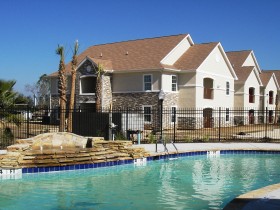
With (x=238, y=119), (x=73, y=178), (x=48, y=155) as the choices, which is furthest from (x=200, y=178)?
(x=238, y=119)

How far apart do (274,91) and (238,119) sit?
11024mm

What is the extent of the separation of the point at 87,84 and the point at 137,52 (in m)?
5.95

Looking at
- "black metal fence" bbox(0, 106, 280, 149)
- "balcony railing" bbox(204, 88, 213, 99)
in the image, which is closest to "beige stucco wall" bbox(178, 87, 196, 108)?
"black metal fence" bbox(0, 106, 280, 149)

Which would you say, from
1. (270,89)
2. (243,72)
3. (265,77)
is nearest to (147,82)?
(243,72)

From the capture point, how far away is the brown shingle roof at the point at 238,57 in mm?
44450

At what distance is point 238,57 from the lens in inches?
1806

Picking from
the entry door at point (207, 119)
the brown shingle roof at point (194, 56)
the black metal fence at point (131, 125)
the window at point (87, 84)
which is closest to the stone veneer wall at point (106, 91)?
the window at point (87, 84)

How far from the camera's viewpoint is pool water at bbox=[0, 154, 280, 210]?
9000mm

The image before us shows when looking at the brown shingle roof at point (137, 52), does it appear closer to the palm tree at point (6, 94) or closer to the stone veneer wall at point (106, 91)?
the stone veneer wall at point (106, 91)

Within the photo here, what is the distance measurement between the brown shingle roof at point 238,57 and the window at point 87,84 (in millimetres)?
18014

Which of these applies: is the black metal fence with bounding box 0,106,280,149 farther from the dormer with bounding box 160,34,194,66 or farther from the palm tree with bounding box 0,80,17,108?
the dormer with bounding box 160,34,194,66

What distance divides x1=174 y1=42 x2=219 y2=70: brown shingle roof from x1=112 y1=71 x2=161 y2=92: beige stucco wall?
265 cm

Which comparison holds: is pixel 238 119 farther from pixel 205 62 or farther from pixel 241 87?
pixel 205 62

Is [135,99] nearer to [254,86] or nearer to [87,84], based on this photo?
[87,84]
